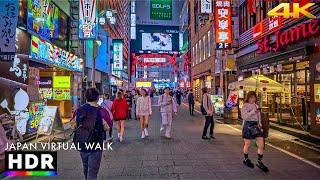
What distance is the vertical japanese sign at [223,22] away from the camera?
984 inches

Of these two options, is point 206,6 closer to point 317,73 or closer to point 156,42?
point 317,73

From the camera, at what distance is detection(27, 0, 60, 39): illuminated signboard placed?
14664mm

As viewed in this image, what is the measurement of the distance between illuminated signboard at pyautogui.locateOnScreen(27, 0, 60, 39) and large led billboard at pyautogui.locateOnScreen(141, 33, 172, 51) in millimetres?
64900

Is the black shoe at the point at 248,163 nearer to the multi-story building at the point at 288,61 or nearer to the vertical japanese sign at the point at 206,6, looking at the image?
the multi-story building at the point at 288,61

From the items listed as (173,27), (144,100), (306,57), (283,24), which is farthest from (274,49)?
(173,27)

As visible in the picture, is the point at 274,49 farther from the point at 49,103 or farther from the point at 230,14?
the point at 49,103

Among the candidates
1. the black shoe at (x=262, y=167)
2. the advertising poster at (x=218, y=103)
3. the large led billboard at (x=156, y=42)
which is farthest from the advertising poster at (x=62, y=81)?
the large led billboard at (x=156, y=42)

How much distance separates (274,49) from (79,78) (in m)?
12.4

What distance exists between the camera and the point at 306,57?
15055mm

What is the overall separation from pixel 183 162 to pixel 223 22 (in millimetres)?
17799

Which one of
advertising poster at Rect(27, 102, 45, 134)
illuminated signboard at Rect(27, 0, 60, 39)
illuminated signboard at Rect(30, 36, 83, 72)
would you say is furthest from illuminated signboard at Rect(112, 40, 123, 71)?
advertising poster at Rect(27, 102, 45, 134)

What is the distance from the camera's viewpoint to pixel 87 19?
21.8 m

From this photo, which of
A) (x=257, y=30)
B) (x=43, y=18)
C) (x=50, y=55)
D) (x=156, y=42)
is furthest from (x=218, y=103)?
(x=156, y=42)

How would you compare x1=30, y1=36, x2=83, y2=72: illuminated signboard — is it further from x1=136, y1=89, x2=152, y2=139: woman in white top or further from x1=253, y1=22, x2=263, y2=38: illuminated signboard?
x1=253, y1=22, x2=263, y2=38: illuminated signboard
